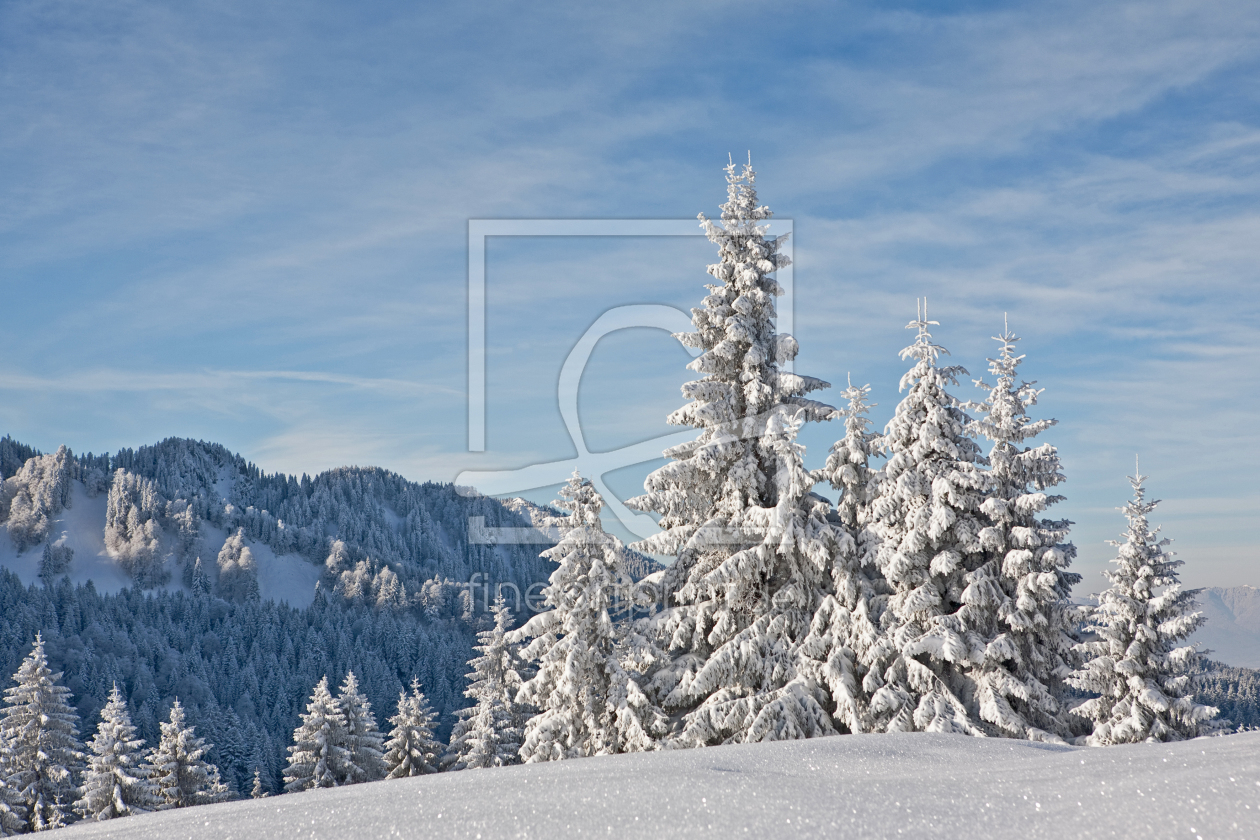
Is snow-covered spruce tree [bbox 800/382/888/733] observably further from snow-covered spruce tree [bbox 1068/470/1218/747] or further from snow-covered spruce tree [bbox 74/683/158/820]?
snow-covered spruce tree [bbox 74/683/158/820]

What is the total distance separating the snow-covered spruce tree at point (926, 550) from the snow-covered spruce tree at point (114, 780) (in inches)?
1423

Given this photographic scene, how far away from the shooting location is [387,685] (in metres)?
121

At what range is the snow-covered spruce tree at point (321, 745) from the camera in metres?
42.6

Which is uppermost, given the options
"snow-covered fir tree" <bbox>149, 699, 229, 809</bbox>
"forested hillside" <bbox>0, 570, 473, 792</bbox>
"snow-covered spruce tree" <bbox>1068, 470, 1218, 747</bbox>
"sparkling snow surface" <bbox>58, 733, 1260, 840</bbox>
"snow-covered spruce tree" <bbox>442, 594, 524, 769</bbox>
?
"sparkling snow surface" <bbox>58, 733, 1260, 840</bbox>

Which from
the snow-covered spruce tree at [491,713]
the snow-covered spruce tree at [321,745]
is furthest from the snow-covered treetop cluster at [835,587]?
the snow-covered spruce tree at [321,745]

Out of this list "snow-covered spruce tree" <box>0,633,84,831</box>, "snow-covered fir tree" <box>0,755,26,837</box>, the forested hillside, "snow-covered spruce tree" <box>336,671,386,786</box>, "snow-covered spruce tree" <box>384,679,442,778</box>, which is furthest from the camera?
the forested hillside

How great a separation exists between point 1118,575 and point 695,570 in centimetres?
1136

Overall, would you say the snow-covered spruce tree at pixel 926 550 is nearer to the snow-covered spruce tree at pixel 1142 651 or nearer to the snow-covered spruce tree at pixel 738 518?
the snow-covered spruce tree at pixel 738 518

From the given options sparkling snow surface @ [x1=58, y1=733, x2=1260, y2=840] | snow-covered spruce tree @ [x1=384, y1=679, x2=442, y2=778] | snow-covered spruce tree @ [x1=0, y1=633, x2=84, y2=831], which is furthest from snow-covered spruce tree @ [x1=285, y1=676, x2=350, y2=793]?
sparkling snow surface @ [x1=58, y1=733, x2=1260, y2=840]

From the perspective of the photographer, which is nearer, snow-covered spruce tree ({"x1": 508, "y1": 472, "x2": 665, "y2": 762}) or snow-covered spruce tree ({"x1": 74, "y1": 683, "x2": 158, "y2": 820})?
snow-covered spruce tree ({"x1": 508, "y1": 472, "x2": 665, "y2": 762})

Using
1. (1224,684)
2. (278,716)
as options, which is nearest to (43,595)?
(278,716)

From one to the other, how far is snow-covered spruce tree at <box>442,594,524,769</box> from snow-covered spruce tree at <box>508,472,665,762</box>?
17934 millimetres

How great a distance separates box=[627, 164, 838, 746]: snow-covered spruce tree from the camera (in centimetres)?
1797

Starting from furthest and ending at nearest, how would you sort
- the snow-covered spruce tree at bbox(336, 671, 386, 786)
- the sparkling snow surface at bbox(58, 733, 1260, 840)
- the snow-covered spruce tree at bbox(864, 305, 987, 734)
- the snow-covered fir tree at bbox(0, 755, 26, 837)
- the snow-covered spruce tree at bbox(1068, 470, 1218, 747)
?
the snow-covered spruce tree at bbox(336, 671, 386, 786)
the snow-covered fir tree at bbox(0, 755, 26, 837)
the snow-covered spruce tree at bbox(1068, 470, 1218, 747)
the snow-covered spruce tree at bbox(864, 305, 987, 734)
the sparkling snow surface at bbox(58, 733, 1260, 840)
